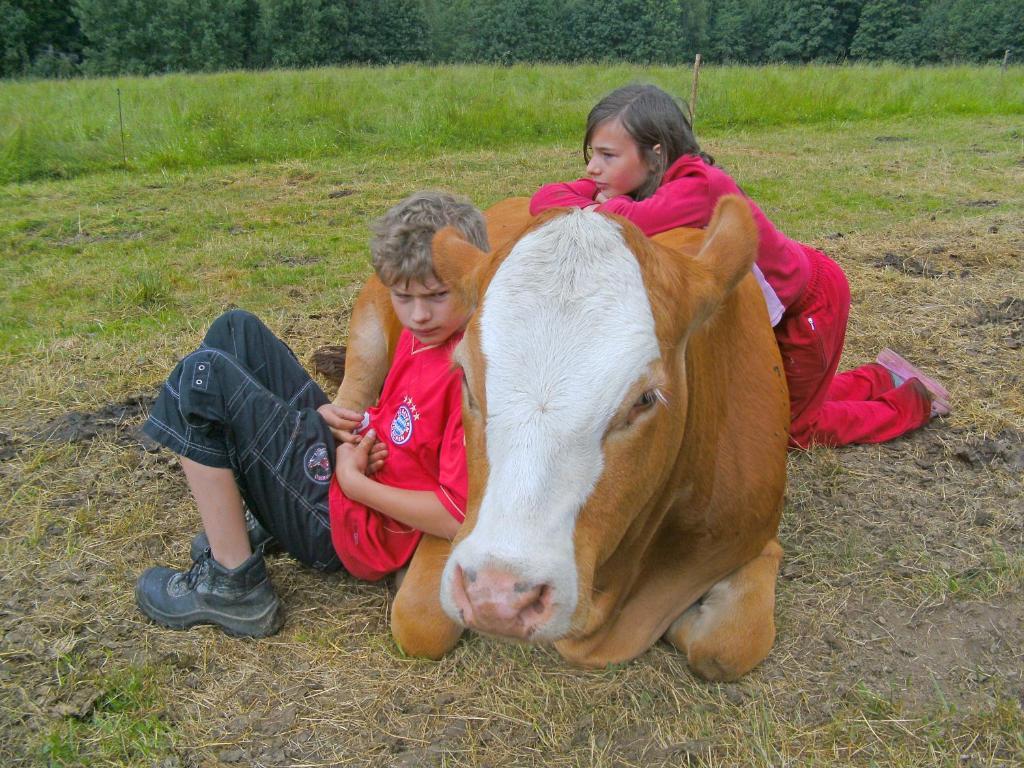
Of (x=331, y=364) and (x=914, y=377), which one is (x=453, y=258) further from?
(x=914, y=377)

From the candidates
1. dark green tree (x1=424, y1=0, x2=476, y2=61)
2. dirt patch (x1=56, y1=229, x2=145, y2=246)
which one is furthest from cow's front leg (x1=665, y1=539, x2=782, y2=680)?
dark green tree (x1=424, y1=0, x2=476, y2=61)

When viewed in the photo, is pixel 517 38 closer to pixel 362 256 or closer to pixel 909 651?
pixel 362 256

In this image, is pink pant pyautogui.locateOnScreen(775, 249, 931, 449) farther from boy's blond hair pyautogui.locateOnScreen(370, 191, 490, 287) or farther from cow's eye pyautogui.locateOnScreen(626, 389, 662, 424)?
cow's eye pyautogui.locateOnScreen(626, 389, 662, 424)

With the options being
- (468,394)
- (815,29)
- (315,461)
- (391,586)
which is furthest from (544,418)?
(815,29)

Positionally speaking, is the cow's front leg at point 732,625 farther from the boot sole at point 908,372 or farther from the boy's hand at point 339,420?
the boot sole at point 908,372

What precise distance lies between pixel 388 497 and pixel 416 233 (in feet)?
2.90

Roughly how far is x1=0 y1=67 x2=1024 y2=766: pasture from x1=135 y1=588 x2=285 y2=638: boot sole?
47mm

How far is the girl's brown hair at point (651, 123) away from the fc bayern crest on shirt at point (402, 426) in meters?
1.61

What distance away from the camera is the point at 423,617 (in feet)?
8.87

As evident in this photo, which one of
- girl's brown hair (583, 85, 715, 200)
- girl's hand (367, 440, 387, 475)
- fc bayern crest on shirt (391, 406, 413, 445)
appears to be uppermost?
girl's brown hair (583, 85, 715, 200)

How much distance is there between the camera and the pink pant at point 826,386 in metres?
3.72

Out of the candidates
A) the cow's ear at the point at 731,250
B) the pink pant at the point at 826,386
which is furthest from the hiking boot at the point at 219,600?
the pink pant at the point at 826,386

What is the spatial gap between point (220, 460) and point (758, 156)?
10.9 metres

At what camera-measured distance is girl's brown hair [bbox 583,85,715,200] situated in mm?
3547
